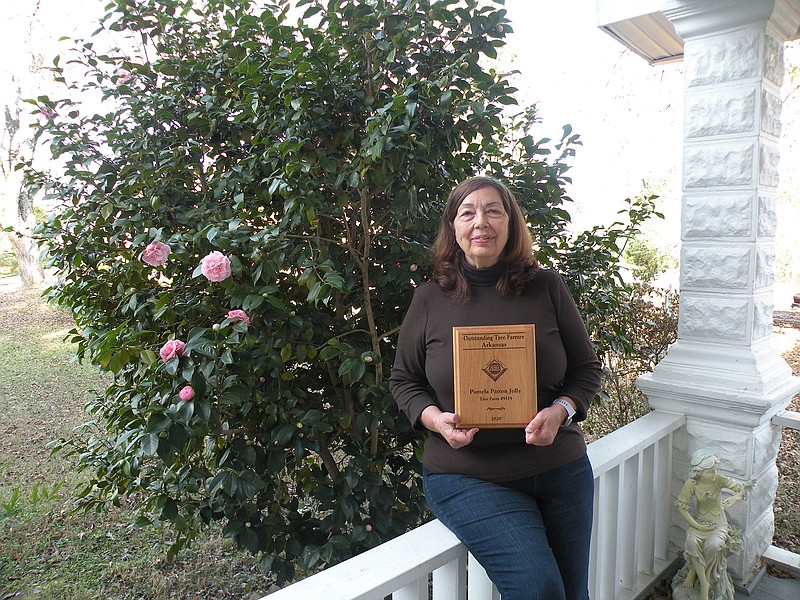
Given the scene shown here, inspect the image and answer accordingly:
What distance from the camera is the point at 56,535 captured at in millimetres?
2965

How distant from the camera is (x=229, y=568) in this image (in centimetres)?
282

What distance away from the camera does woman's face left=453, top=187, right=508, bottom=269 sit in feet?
4.73

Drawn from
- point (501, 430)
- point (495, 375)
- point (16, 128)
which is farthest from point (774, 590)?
point (16, 128)

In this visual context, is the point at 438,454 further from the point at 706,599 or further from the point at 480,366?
the point at 706,599

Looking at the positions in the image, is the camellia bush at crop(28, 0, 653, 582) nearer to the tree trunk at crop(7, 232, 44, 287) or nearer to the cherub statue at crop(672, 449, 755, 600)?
the cherub statue at crop(672, 449, 755, 600)

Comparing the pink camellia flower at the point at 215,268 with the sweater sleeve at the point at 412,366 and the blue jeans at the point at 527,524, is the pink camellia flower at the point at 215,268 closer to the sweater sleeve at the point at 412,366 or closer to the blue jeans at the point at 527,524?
the sweater sleeve at the point at 412,366

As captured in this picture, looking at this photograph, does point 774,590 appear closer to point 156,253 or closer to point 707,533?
point 707,533

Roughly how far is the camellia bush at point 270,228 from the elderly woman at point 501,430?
0.27 m

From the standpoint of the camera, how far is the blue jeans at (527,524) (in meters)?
1.24

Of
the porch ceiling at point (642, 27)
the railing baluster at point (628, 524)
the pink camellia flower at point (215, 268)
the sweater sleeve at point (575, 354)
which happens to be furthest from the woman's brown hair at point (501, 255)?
the porch ceiling at point (642, 27)

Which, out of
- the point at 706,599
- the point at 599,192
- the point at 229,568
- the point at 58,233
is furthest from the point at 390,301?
the point at 599,192

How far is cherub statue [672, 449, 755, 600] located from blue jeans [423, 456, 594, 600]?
785 mm

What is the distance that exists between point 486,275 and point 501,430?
1.25 feet

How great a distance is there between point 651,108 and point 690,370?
22.6 feet
